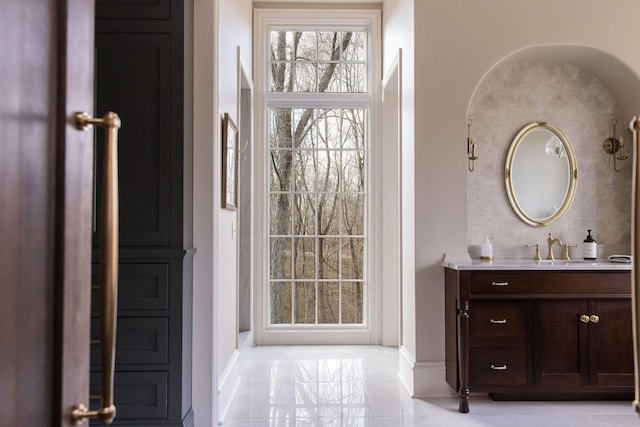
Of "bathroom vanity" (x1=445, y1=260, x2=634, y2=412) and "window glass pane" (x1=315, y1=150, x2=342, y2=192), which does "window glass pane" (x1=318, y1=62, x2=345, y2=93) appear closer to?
"window glass pane" (x1=315, y1=150, x2=342, y2=192)

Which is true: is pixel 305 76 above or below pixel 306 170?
above

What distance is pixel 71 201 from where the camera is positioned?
700 mm

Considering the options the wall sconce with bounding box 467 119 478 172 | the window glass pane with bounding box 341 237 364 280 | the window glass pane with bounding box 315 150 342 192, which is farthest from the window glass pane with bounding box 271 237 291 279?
the wall sconce with bounding box 467 119 478 172

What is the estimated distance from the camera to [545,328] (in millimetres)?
3133

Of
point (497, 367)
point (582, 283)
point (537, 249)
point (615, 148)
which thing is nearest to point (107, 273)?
point (497, 367)

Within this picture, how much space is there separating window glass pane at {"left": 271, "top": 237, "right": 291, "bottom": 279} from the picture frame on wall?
1270 millimetres

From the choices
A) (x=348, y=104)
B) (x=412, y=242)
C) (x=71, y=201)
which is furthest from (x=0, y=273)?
(x=348, y=104)

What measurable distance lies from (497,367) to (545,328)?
391 millimetres

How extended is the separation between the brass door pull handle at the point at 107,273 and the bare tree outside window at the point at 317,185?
409 cm

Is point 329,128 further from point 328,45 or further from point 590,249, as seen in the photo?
point 590,249

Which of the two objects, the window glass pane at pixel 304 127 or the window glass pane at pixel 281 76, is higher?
the window glass pane at pixel 281 76

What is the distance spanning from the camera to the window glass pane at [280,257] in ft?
15.9

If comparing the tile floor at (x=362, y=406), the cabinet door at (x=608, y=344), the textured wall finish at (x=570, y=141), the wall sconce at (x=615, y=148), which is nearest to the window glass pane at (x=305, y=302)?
the tile floor at (x=362, y=406)

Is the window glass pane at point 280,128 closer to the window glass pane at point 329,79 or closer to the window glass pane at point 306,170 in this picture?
the window glass pane at point 306,170
